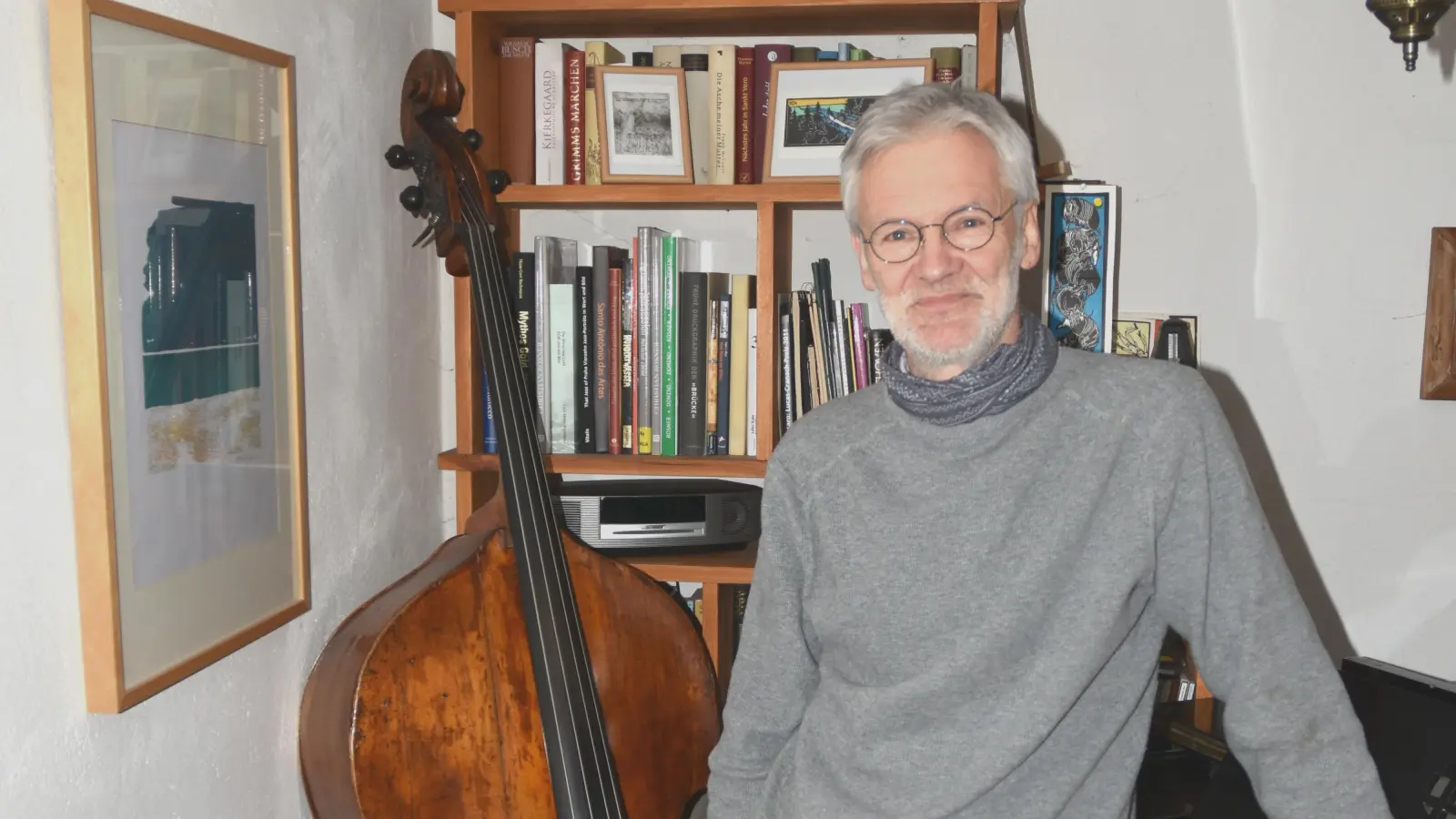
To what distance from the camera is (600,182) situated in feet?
5.72

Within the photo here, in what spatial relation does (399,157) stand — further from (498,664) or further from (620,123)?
(498,664)

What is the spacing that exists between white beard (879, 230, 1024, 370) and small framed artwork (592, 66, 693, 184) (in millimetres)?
626

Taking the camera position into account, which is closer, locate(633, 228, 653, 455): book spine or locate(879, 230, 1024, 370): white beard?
locate(879, 230, 1024, 370): white beard

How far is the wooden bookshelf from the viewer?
1614 millimetres

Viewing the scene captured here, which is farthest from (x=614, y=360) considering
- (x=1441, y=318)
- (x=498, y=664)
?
(x=1441, y=318)

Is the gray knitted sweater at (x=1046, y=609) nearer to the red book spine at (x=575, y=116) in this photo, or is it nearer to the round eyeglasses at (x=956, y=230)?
the round eyeglasses at (x=956, y=230)

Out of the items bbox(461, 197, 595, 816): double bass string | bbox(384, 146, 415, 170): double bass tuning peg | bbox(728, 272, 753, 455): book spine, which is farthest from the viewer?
bbox(728, 272, 753, 455): book spine

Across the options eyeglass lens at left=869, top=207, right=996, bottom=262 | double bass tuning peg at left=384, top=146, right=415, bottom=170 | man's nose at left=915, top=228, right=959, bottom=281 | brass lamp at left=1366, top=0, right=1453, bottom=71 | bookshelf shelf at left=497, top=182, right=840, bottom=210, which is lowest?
man's nose at left=915, top=228, right=959, bottom=281

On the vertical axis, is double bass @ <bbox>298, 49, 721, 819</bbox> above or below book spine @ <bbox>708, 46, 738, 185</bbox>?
below

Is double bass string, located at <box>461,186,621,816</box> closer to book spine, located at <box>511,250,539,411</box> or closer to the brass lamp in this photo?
book spine, located at <box>511,250,539,411</box>

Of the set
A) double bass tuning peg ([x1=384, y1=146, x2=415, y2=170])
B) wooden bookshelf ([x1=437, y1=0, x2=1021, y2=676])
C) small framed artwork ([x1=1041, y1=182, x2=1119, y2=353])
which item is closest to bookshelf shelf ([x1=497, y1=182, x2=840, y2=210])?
wooden bookshelf ([x1=437, y1=0, x2=1021, y2=676])

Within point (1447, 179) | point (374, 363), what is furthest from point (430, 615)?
point (1447, 179)

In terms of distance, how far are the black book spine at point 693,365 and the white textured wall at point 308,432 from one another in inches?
16.5

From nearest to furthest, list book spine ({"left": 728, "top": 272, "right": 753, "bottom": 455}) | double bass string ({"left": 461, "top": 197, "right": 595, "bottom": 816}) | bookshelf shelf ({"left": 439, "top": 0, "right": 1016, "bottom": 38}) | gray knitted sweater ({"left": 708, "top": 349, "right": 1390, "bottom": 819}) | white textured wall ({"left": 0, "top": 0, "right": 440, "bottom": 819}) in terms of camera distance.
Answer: white textured wall ({"left": 0, "top": 0, "right": 440, "bottom": 819}) < gray knitted sweater ({"left": 708, "top": 349, "right": 1390, "bottom": 819}) < double bass string ({"left": 461, "top": 197, "right": 595, "bottom": 816}) < bookshelf shelf ({"left": 439, "top": 0, "right": 1016, "bottom": 38}) < book spine ({"left": 728, "top": 272, "right": 753, "bottom": 455})
